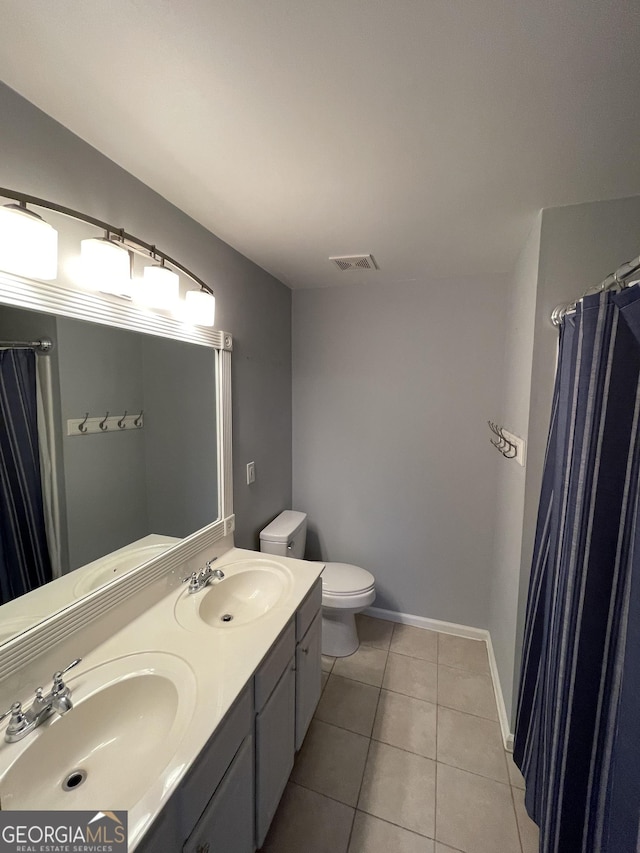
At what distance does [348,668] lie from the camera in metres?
2.06

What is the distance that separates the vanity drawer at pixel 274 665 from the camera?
1.07 meters

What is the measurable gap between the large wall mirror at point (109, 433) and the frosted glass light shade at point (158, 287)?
7 centimetres

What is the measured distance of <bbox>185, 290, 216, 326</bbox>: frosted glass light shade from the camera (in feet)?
4.51

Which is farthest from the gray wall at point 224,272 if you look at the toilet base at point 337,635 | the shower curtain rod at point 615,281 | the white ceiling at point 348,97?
the shower curtain rod at point 615,281

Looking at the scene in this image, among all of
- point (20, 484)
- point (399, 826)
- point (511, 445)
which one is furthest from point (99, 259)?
point (399, 826)

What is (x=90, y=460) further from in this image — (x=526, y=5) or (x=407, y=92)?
(x=526, y=5)

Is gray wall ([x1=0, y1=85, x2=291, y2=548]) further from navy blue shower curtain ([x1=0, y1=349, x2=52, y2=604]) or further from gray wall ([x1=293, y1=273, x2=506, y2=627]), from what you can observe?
navy blue shower curtain ([x1=0, y1=349, x2=52, y2=604])

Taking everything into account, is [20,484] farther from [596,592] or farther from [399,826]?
[399,826]

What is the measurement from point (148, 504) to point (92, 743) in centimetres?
68

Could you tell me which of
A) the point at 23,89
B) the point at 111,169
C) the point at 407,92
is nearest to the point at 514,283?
the point at 407,92

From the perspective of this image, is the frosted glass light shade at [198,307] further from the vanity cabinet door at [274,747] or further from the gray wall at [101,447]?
the vanity cabinet door at [274,747]

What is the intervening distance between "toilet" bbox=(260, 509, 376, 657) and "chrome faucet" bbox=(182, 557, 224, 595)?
58cm

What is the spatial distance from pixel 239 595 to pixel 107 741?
0.67 m

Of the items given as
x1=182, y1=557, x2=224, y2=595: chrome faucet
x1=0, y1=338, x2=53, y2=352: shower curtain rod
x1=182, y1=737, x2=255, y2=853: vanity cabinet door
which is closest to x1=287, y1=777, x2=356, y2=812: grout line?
x1=182, y1=737, x2=255, y2=853: vanity cabinet door
